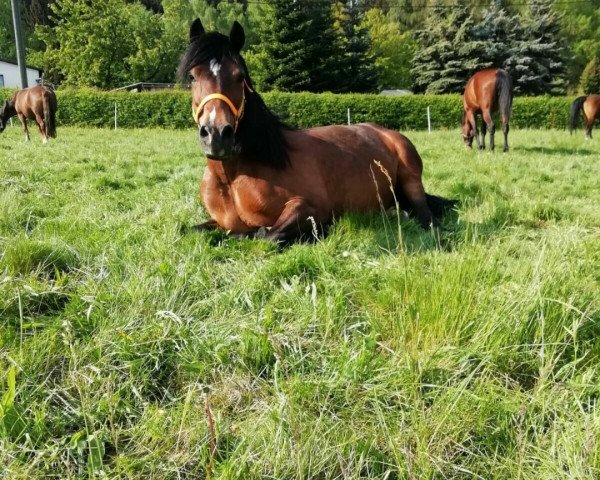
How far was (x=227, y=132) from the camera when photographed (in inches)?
111

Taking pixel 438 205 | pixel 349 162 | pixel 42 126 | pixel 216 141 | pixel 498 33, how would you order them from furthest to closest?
1. pixel 498 33
2. pixel 42 126
3. pixel 438 205
4. pixel 349 162
5. pixel 216 141

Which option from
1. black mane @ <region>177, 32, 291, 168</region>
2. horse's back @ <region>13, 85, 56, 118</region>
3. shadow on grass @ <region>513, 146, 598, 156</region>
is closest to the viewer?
black mane @ <region>177, 32, 291, 168</region>

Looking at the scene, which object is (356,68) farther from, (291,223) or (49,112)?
(291,223)

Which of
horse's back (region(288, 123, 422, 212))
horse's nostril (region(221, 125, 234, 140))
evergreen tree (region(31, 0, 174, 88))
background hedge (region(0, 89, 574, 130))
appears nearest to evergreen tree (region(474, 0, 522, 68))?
background hedge (region(0, 89, 574, 130))

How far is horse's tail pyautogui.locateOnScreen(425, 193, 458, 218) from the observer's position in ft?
14.8

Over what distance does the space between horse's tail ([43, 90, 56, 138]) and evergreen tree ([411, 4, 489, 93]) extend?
27062mm

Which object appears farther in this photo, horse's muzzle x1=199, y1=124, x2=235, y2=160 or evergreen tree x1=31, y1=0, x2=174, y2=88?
evergreen tree x1=31, y1=0, x2=174, y2=88

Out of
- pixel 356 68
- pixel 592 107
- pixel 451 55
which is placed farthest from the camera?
pixel 356 68

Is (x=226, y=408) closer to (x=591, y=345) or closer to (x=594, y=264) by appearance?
(x=591, y=345)

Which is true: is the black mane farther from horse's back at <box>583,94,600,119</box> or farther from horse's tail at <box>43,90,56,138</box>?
horse's back at <box>583,94,600,119</box>

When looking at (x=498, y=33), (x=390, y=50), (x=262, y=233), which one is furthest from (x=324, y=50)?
(x=262, y=233)

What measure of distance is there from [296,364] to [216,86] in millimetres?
1841

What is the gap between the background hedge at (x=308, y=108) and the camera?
25.0 m

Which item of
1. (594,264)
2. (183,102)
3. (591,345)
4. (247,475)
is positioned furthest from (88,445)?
(183,102)
